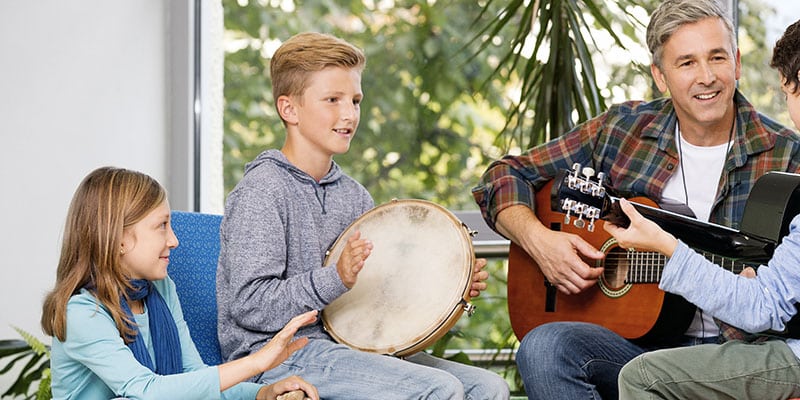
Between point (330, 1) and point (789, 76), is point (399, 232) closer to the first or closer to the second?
point (789, 76)

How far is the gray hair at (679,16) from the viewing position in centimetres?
239

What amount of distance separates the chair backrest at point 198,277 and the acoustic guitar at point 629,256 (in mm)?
841

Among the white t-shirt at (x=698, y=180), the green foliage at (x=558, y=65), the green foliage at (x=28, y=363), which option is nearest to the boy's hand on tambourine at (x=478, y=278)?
the white t-shirt at (x=698, y=180)

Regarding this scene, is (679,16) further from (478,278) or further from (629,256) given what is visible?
(478,278)

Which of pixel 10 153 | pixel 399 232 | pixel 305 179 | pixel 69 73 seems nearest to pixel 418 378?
pixel 399 232

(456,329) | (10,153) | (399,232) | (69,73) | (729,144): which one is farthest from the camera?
(456,329)

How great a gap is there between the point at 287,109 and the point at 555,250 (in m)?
0.78

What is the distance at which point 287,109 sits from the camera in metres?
2.32

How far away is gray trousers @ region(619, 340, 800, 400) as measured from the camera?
72.2 inches

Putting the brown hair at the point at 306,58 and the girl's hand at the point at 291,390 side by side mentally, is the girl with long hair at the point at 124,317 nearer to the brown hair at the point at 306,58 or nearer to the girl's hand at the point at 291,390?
the girl's hand at the point at 291,390

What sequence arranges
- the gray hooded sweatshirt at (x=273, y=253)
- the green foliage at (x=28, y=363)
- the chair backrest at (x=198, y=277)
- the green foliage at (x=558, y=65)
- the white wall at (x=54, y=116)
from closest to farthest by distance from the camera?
the gray hooded sweatshirt at (x=273, y=253) → the chair backrest at (x=198, y=277) → the green foliage at (x=28, y=363) → the white wall at (x=54, y=116) → the green foliage at (x=558, y=65)

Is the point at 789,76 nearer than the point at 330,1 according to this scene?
Yes

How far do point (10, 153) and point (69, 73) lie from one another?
1.23 feet

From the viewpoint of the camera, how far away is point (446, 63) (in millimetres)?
3570
